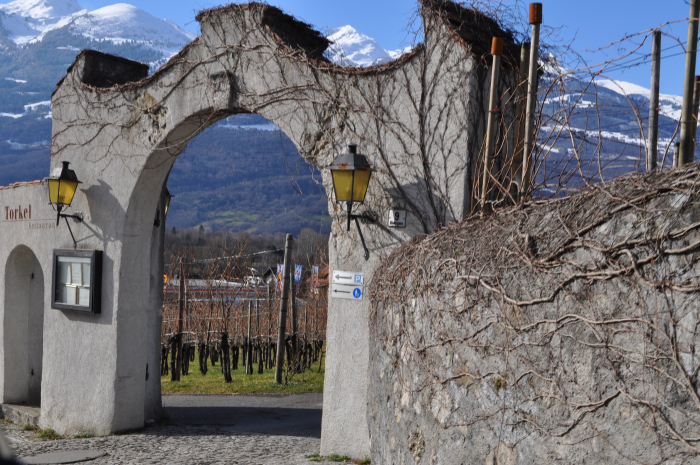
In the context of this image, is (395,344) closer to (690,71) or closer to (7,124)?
(690,71)

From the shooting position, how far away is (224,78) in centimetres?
661

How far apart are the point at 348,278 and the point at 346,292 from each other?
13cm

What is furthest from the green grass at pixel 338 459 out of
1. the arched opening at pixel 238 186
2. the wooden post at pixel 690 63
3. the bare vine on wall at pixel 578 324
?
the arched opening at pixel 238 186

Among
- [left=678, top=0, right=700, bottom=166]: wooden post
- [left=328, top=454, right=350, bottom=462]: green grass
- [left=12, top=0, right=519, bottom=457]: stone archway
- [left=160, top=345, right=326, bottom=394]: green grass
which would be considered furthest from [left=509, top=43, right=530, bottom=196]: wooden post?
[left=160, top=345, right=326, bottom=394]: green grass

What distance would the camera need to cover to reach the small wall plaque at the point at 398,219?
5.54 m

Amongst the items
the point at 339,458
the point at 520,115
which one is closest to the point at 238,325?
the point at 339,458

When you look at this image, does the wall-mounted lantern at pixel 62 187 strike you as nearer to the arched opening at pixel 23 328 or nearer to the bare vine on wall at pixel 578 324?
the arched opening at pixel 23 328

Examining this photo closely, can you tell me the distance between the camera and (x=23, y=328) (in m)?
9.41

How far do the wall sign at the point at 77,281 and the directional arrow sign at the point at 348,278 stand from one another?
133 inches

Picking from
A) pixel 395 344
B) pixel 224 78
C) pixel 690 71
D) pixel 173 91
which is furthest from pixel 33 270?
pixel 690 71

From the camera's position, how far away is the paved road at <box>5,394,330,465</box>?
644cm

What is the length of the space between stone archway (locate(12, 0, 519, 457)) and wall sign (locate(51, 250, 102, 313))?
0.39ft

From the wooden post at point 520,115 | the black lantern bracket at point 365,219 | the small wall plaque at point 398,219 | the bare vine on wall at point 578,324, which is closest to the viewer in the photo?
the bare vine on wall at point 578,324

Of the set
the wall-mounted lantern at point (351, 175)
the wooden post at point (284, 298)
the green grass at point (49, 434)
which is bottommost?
Result: the green grass at point (49, 434)
